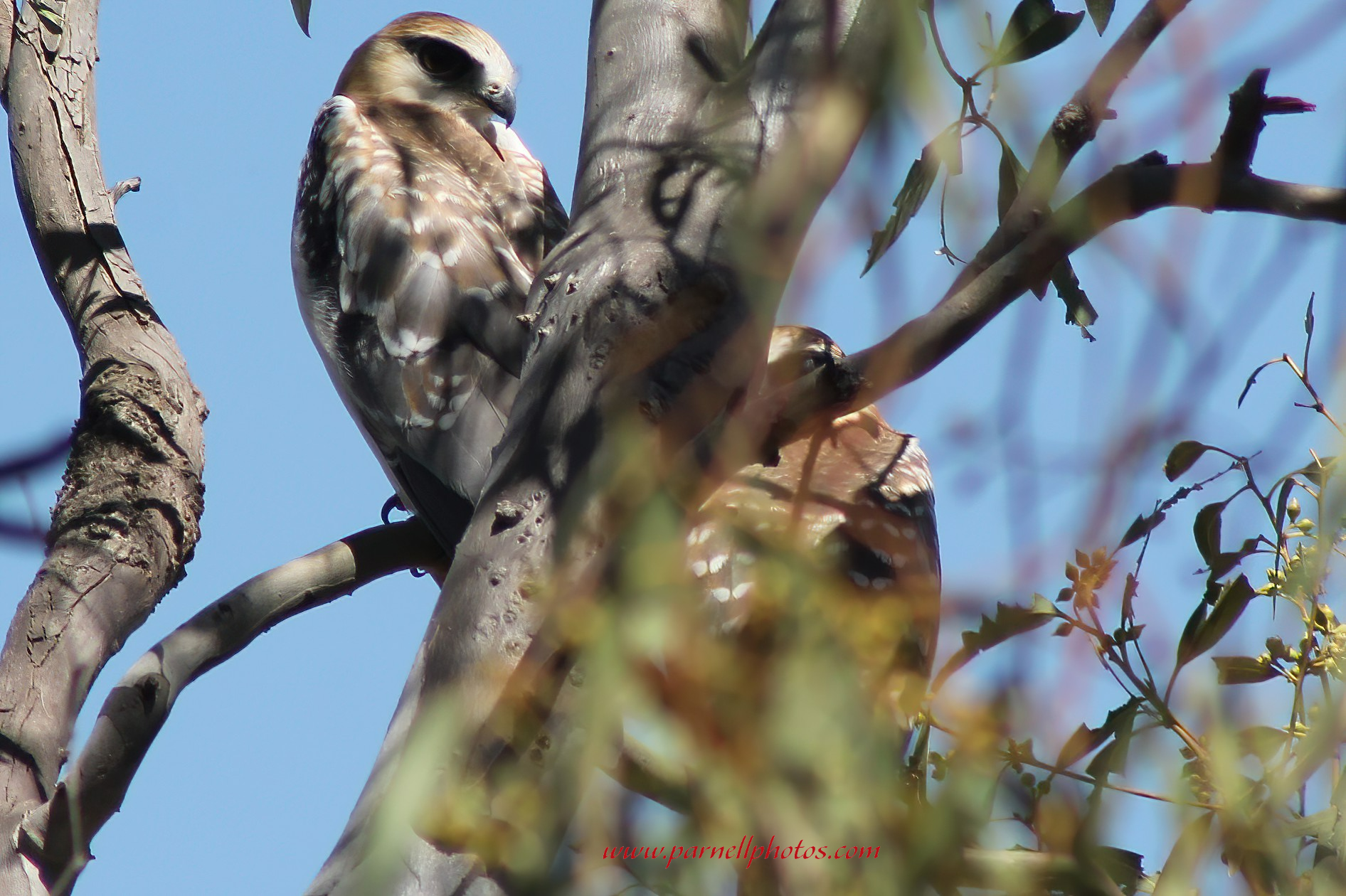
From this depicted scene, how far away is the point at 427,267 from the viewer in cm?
280

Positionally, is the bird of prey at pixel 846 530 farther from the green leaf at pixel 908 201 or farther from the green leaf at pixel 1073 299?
the green leaf at pixel 1073 299

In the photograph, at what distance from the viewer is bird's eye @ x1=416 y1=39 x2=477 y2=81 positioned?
3.63 metres

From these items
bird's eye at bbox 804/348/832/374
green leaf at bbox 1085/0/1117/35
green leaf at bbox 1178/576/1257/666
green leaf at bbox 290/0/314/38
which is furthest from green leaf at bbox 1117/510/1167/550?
green leaf at bbox 290/0/314/38

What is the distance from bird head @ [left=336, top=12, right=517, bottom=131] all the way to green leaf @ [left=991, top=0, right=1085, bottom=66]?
2.37 metres

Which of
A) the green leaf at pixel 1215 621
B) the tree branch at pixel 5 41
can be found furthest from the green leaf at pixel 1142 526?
the tree branch at pixel 5 41

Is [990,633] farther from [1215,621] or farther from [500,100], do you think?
[500,100]

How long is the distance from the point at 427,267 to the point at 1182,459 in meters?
1.83

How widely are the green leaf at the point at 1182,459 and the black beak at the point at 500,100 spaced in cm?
263

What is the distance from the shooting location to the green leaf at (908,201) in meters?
1.42

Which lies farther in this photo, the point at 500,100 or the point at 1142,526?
the point at 500,100

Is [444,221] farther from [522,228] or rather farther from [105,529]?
[105,529]

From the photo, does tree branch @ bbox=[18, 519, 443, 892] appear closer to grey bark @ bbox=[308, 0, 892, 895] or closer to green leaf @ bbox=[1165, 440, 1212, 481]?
grey bark @ bbox=[308, 0, 892, 895]

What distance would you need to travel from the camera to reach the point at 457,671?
4.18 feet

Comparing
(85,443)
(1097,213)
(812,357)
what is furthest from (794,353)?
(85,443)
